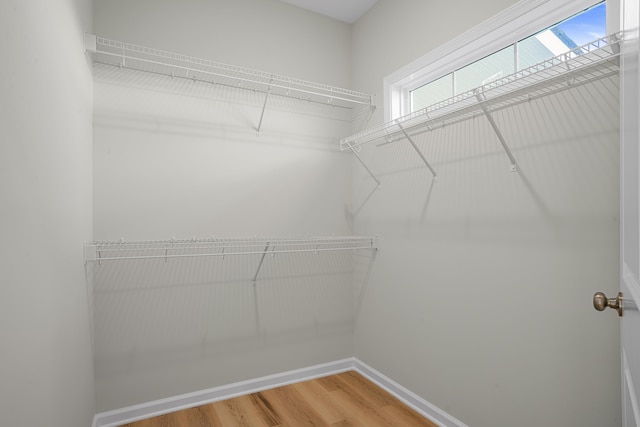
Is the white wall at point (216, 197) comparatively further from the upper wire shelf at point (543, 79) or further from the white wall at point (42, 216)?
the upper wire shelf at point (543, 79)

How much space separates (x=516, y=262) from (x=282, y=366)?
1.64m

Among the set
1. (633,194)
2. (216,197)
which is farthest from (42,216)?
(633,194)

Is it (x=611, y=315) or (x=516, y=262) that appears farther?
Result: (x=516, y=262)

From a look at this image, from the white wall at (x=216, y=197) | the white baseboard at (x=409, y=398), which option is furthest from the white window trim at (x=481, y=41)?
the white baseboard at (x=409, y=398)

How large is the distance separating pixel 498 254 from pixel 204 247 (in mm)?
1547

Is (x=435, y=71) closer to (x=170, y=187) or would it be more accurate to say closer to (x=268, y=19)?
(x=268, y=19)

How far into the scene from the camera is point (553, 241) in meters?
1.43

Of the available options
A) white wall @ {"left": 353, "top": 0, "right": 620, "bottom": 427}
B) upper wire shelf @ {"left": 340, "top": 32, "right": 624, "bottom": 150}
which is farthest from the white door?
white wall @ {"left": 353, "top": 0, "right": 620, "bottom": 427}

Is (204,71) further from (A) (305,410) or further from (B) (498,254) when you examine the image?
(A) (305,410)

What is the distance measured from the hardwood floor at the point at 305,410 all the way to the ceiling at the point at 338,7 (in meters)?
2.62

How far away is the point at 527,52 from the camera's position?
169cm

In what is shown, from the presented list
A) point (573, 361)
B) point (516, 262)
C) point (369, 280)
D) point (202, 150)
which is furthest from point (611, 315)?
point (202, 150)

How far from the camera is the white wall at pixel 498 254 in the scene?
1.30 m

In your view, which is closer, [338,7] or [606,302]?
[606,302]
